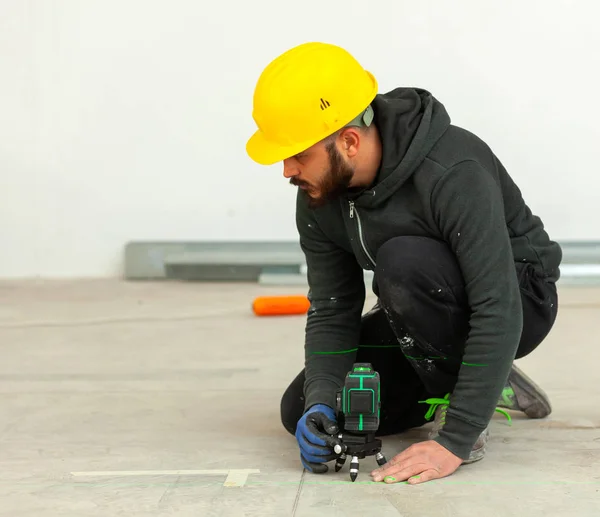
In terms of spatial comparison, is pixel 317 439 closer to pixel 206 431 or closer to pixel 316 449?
pixel 316 449

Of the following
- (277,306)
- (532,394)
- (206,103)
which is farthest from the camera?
(206,103)

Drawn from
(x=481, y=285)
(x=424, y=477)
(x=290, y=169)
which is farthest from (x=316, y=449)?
(x=290, y=169)

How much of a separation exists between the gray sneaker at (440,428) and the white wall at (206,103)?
2642 mm

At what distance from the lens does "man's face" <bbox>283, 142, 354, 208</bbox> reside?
1905mm

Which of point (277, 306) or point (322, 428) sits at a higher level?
point (322, 428)

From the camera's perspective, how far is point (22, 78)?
473cm

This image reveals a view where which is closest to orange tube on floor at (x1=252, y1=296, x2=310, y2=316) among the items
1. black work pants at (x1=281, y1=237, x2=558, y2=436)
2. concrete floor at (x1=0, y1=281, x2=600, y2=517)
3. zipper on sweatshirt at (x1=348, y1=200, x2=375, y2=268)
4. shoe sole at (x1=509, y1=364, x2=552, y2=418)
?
concrete floor at (x1=0, y1=281, x2=600, y2=517)

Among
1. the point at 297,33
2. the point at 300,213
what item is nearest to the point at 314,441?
the point at 300,213

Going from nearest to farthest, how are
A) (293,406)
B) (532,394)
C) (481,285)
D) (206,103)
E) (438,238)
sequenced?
(481,285) → (438,238) → (293,406) → (532,394) → (206,103)

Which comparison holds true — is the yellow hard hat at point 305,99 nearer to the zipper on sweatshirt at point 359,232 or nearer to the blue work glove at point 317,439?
the zipper on sweatshirt at point 359,232

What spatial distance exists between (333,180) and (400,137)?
0.17m

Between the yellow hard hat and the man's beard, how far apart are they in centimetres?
6

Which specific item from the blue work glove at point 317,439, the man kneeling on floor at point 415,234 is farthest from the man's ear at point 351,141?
the blue work glove at point 317,439

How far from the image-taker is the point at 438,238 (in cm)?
196
